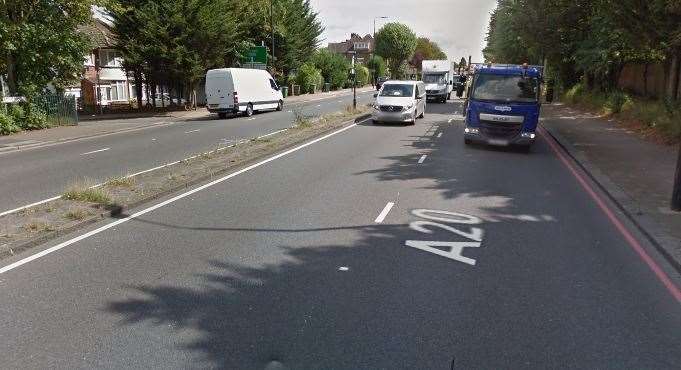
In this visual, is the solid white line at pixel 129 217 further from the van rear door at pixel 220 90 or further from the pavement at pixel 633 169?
the van rear door at pixel 220 90

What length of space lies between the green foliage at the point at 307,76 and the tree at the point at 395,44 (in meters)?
47.1

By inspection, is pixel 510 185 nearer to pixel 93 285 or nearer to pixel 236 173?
pixel 236 173

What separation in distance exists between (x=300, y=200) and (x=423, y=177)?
333 cm

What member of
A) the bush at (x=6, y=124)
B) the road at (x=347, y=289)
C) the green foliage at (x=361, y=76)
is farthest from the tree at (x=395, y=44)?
the road at (x=347, y=289)

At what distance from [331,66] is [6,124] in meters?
51.9

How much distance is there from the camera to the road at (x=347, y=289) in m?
4.32

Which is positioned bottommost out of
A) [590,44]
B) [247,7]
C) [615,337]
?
[615,337]

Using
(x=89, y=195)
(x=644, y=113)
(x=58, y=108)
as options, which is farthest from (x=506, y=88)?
(x=58, y=108)

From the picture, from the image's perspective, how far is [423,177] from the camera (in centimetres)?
1174

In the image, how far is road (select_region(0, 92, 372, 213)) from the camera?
11.1 m

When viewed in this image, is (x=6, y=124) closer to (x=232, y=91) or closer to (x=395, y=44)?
(x=232, y=91)

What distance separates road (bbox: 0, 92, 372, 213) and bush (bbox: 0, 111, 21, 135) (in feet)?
11.9

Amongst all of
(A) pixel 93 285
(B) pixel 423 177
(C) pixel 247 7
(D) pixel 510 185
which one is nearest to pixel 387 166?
(B) pixel 423 177

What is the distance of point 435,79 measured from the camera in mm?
41062
